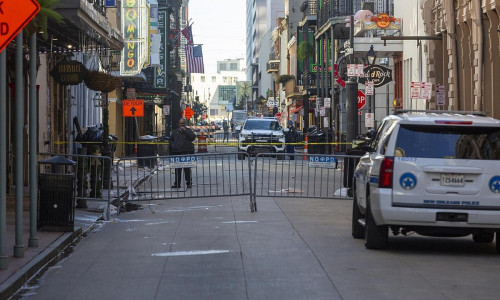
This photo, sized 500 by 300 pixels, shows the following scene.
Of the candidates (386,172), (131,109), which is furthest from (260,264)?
(131,109)

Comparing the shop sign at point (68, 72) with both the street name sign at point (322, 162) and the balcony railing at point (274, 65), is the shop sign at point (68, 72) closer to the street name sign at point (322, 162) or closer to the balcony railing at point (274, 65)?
the street name sign at point (322, 162)

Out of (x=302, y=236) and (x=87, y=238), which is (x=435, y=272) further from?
(x=87, y=238)

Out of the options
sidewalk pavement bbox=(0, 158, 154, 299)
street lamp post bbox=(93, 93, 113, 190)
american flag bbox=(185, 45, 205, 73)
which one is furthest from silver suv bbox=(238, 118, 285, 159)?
american flag bbox=(185, 45, 205, 73)

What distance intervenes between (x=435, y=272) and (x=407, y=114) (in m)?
2.83

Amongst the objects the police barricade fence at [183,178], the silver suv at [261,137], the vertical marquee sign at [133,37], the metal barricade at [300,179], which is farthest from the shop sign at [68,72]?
the vertical marquee sign at [133,37]

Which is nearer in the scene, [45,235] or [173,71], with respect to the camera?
[45,235]

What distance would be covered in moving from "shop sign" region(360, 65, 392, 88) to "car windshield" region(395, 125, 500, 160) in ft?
103

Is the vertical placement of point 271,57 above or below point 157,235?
above

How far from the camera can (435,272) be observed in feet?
37.0

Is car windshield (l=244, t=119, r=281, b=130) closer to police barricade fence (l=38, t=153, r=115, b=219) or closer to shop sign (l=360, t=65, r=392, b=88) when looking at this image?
shop sign (l=360, t=65, r=392, b=88)

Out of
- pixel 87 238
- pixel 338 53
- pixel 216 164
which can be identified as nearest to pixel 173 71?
pixel 338 53

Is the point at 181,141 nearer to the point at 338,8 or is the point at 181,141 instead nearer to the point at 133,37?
the point at 133,37

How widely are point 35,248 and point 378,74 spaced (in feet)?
106

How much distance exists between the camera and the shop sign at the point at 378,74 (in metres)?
43.9
